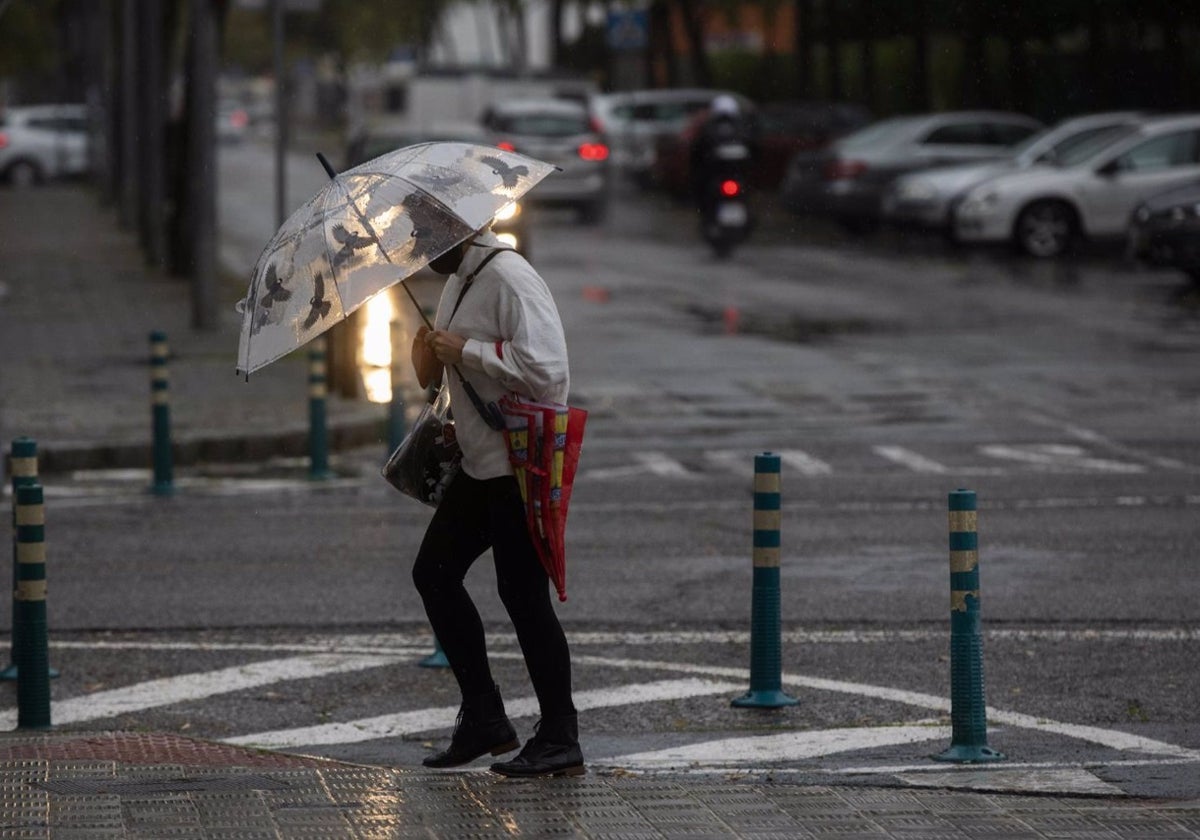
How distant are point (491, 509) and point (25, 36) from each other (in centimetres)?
5803

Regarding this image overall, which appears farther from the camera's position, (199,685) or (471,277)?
(199,685)

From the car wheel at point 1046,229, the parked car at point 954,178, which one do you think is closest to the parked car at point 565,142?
the parked car at point 954,178

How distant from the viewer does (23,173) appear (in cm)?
5681

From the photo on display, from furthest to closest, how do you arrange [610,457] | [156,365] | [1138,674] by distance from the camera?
1. [610,457]
2. [156,365]
3. [1138,674]

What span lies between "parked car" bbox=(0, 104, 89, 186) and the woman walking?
5084 cm

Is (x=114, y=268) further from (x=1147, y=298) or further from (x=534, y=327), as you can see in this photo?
(x=534, y=327)

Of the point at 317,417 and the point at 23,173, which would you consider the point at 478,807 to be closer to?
the point at 317,417

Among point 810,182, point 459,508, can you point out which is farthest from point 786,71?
point 459,508

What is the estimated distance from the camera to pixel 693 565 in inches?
416

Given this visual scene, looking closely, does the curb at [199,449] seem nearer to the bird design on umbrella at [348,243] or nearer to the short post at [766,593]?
the short post at [766,593]

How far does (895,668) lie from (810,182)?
27.3 metres

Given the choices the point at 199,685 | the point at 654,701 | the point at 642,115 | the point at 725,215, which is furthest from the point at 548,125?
the point at 654,701

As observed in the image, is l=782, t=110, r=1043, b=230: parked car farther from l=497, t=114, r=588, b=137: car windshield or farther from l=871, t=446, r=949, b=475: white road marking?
l=871, t=446, r=949, b=475: white road marking

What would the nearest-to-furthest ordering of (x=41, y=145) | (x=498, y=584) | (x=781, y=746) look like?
1. (x=498, y=584)
2. (x=781, y=746)
3. (x=41, y=145)
